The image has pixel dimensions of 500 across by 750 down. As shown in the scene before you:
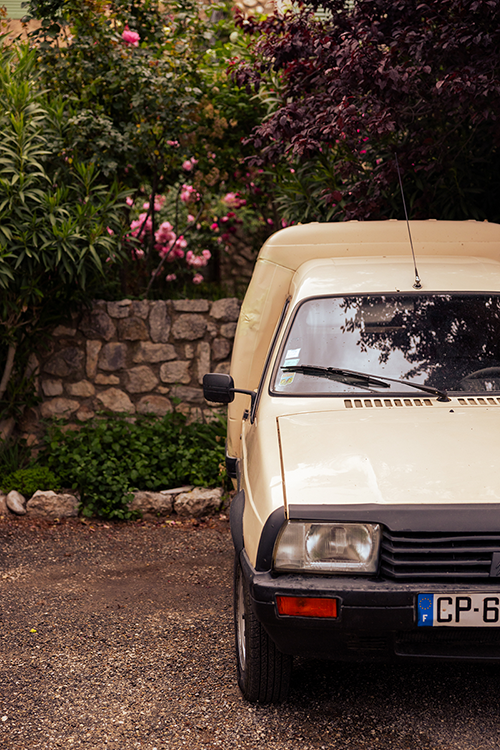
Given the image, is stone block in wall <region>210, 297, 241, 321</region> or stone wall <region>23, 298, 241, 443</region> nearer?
stone wall <region>23, 298, 241, 443</region>

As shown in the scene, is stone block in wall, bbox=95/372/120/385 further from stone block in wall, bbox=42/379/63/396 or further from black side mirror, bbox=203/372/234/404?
Result: black side mirror, bbox=203/372/234/404

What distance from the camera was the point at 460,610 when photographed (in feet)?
8.09

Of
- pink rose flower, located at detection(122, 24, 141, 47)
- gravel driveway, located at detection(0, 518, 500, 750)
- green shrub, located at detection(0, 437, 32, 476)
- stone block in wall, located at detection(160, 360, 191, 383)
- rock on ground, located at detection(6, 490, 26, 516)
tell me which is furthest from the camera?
stone block in wall, located at detection(160, 360, 191, 383)

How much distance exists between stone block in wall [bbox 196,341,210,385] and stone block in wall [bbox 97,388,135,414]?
0.75 metres

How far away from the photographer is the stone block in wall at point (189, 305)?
7004 millimetres

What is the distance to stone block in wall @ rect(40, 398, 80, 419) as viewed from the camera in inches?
273

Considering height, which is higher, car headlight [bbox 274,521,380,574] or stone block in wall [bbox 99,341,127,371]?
stone block in wall [bbox 99,341,127,371]

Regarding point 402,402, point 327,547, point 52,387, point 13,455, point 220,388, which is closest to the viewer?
point 327,547

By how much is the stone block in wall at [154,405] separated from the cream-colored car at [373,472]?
319 centimetres

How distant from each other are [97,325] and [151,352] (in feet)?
1.93

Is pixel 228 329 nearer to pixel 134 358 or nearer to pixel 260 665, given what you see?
pixel 134 358

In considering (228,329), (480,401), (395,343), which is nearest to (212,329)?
(228,329)

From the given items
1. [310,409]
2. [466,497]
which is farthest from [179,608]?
[466,497]

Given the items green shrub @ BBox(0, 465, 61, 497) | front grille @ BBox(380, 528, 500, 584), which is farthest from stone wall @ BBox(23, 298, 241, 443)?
front grille @ BBox(380, 528, 500, 584)
